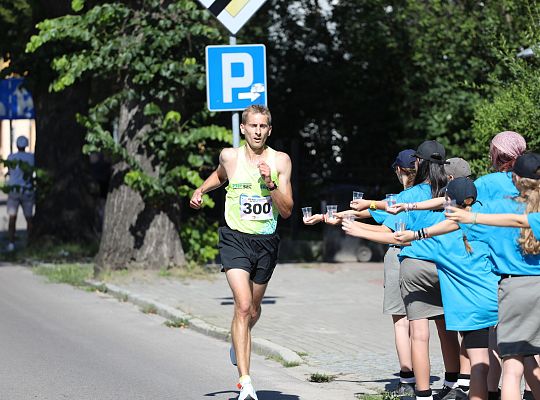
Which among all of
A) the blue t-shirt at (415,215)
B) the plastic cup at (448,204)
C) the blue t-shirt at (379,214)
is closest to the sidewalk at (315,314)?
the blue t-shirt at (379,214)

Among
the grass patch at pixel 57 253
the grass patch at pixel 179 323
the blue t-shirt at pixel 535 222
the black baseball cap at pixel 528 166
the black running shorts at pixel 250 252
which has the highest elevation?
the black baseball cap at pixel 528 166

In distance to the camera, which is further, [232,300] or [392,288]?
[232,300]

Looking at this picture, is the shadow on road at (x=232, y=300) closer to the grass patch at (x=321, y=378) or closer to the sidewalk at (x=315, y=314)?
the sidewalk at (x=315, y=314)

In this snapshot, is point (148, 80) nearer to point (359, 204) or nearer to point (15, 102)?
point (15, 102)

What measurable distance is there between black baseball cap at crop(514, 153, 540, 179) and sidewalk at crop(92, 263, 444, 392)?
2.88m

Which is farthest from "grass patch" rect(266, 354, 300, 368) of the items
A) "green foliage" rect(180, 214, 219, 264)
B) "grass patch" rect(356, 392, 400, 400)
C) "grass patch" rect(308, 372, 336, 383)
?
"green foliage" rect(180, 214, 219, 264)

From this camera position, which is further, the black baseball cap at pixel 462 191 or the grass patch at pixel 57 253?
the grass patch at pixel 57 253

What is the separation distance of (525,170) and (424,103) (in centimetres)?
1324

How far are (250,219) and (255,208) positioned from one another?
0.09 m

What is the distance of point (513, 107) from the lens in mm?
12195

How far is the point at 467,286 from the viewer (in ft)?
24.3

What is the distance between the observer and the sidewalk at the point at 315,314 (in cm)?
1018

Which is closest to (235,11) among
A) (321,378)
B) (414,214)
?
Result: (321,378)

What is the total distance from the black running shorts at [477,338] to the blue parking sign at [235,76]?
587cm
